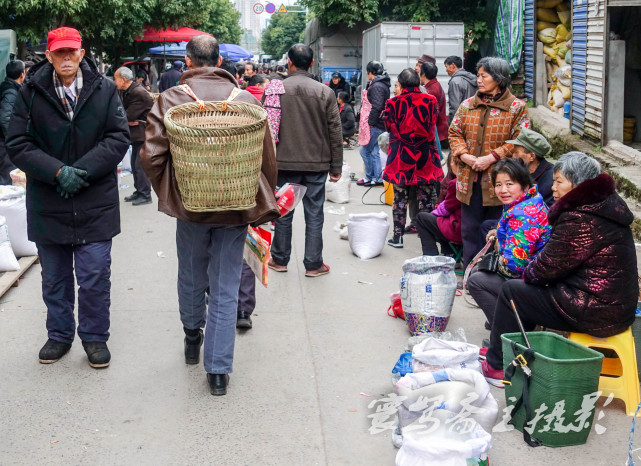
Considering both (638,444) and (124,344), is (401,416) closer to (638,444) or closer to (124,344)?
(638,444)

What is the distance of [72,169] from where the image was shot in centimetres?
464

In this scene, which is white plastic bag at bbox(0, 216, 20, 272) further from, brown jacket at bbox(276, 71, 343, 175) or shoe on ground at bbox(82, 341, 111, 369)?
brown jacket at bbox(276, 71, 343, 175)

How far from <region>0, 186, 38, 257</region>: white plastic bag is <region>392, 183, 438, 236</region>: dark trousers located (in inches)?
138

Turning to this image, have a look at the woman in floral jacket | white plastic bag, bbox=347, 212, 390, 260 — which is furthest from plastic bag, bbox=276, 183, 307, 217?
white plastic bag, bbox=347, 212, 390, 260

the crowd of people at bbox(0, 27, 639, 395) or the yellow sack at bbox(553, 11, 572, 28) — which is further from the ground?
the yellow sack at bbox(553, 11, 572, 28)

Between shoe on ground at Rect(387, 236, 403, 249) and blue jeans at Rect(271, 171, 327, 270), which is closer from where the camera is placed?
blue jeans at Rect(271, 171, 327, 270)

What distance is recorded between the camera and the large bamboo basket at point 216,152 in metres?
4.02

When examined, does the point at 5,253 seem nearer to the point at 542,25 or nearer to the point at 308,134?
the point at 308,134

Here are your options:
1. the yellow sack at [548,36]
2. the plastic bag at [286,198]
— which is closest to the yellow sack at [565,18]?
the yellow sack at [548,36]

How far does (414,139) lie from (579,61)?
16.3 ft

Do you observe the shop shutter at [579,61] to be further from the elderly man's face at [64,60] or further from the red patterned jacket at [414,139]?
the elderly man's face at [64,60]

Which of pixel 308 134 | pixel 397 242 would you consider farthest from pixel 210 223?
pixel 397 242

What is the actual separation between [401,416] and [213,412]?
42.0 inches

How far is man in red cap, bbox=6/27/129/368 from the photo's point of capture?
4695mm
